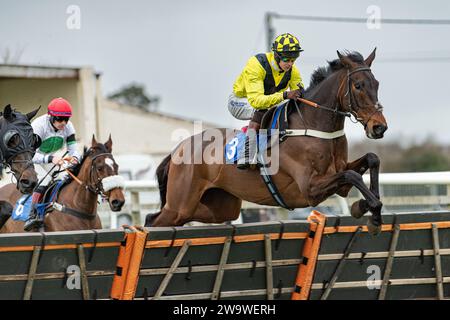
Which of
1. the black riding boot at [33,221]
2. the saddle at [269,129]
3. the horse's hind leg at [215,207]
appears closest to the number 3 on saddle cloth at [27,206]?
the black riding boot at [33,221]

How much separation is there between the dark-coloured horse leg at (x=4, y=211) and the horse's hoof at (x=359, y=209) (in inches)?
158

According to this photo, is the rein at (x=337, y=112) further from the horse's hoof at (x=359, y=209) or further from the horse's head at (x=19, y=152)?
the horse's head at (x=19, y=152)

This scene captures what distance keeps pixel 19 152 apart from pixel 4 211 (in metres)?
1.37

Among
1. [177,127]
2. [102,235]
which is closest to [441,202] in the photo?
[102,235]

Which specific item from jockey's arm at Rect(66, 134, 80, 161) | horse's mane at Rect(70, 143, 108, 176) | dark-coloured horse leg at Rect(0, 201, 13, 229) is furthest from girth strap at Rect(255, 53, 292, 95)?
dark-coloured horse leg at Rect(0, 201, 13, 229)

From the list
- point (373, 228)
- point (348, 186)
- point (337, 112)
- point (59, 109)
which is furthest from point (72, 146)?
point (373, 228)

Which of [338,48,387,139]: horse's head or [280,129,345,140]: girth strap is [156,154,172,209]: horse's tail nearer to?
[280,129,345,140]: girth strap

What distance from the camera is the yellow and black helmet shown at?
8.62m

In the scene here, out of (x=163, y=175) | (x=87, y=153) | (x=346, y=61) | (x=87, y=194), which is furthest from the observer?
(x=163, y=175)

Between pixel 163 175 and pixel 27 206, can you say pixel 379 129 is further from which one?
pixel 27 206

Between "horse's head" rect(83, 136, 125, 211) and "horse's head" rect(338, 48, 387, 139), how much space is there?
2814mm

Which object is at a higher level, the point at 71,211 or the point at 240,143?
the point at 240,143

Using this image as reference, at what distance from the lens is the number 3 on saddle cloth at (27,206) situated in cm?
980

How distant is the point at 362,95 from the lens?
8094mm
